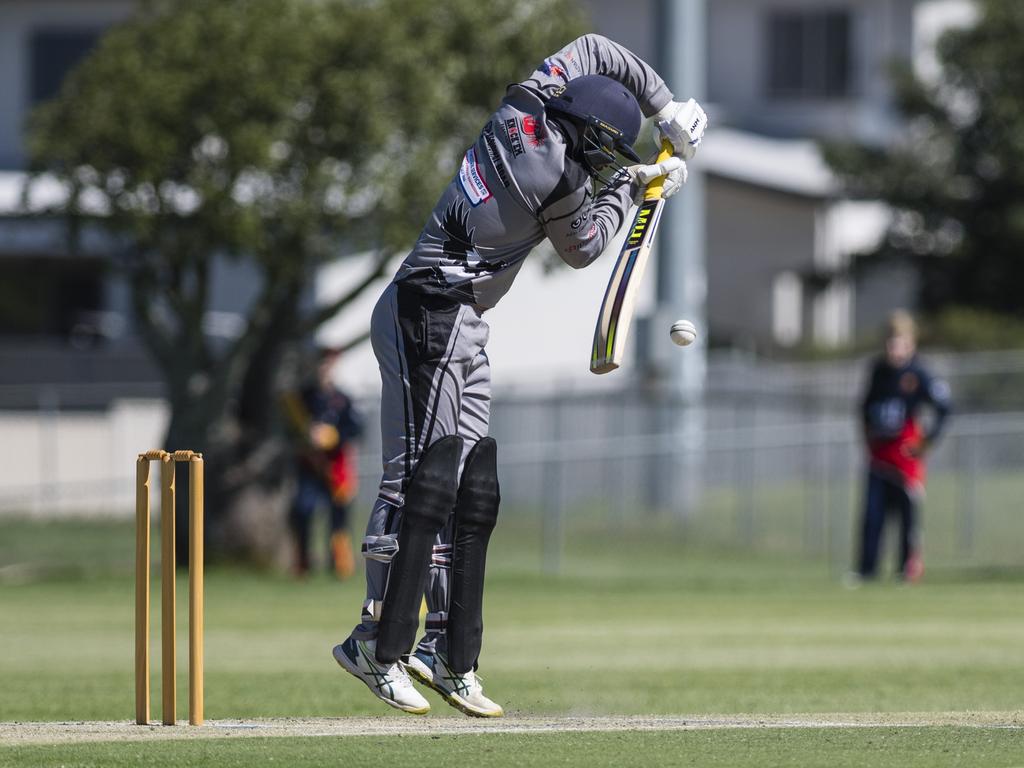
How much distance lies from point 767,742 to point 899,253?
27957mm

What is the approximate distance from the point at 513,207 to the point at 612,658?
435 cm

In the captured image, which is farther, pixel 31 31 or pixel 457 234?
pixel 31 31

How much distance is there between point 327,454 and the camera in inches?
676

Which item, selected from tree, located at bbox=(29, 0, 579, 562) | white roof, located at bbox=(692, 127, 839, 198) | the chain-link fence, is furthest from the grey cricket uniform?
white roof, located at bbox=(692, 127, 839, 198)

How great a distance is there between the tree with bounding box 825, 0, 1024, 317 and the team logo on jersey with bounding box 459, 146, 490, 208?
2484 cm

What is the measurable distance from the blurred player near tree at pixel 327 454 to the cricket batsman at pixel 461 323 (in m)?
10.5

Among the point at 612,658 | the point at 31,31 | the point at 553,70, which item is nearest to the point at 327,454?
the point at 612,658

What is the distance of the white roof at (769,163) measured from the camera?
114ft

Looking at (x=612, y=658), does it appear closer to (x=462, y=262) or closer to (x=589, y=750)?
(x=462, y=262)

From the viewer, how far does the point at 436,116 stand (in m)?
17.9

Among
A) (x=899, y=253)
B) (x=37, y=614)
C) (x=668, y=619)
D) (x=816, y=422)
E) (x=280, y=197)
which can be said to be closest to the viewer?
(x=668, y=619)

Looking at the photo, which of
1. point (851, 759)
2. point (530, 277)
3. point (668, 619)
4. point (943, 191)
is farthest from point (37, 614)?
point (943, 191)

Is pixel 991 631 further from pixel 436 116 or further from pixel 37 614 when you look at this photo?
pixel 436 116

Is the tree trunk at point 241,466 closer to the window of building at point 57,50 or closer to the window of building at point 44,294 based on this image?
the window of building at point 44,294
